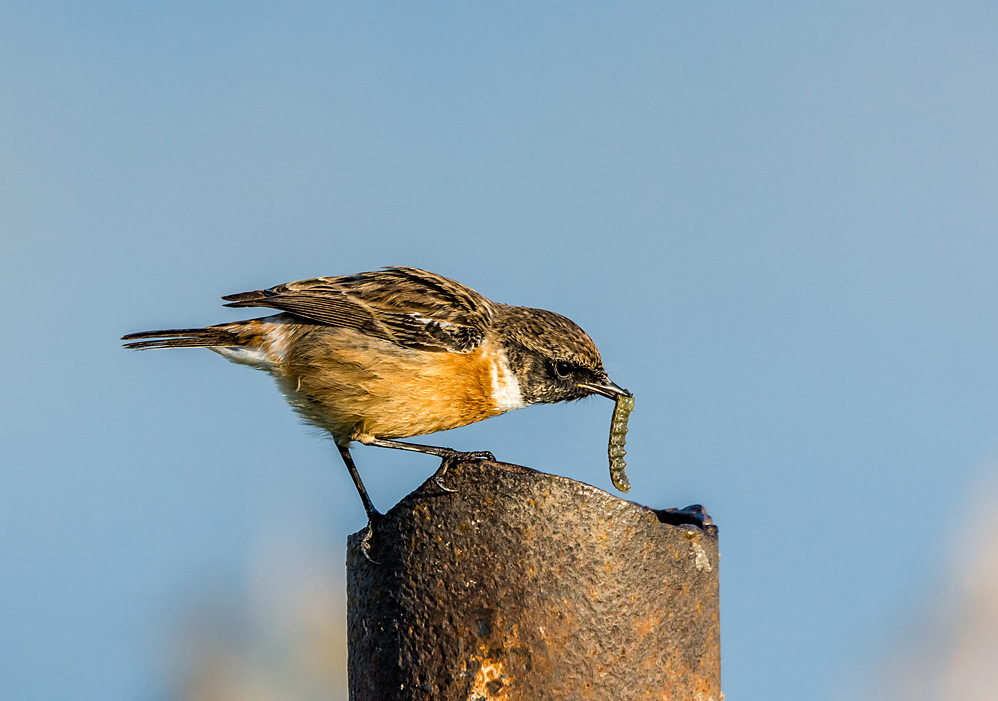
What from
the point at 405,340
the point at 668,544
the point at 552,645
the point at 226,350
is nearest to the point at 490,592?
the point at 552,645

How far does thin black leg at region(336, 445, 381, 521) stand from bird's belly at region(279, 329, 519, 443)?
8 centimetres

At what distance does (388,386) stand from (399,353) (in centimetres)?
26

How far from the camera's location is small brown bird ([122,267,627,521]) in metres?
6.91

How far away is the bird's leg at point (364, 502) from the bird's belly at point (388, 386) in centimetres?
10

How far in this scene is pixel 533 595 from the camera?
3730 mm

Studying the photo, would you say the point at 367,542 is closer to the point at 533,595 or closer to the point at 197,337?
the point at 533,595

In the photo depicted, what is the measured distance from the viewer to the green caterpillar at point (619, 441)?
210 inches

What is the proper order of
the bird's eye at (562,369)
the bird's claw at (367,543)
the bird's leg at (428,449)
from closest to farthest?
the bird's claw at (367,543), the bird's leg at (428,449), the bird's eye at (562,369)


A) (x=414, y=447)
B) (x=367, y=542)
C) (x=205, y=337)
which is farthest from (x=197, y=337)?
(x=367, y=542)

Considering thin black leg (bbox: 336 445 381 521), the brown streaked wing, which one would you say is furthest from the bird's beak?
thin black leg (bbox: 336 445 381 521)

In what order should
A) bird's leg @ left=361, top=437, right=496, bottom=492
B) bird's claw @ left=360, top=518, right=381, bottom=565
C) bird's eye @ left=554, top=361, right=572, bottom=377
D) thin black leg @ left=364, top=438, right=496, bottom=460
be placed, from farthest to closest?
bird's eye @ left=554, top=361, right=572, bottom=377, thin black leg @ left=364, top=438, right=496, bottom=460, bird's leg @ left=361, top=437, right=496, bottom=492, bird's claw @ left=360, top=518, right=381, bottom=565

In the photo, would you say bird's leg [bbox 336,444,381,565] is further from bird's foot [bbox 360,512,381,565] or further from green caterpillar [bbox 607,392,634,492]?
green caterpillar [bbox 607,392,634,492]

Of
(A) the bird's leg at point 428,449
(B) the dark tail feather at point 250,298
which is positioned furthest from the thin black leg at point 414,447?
(B) the dark tail feather at point 250,298

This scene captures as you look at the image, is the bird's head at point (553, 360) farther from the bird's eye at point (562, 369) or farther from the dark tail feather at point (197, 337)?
the dark tail feather at point (197, 337)
